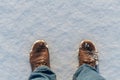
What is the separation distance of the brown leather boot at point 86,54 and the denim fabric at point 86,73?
0.03 meters

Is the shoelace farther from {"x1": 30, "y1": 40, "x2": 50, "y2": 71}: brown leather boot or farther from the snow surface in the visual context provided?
{"x1": 30, "y1": 40, "x2": 50, "y2": 71}: brown leather boot

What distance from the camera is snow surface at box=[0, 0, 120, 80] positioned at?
4.98 feet

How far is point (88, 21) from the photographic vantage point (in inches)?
59.9

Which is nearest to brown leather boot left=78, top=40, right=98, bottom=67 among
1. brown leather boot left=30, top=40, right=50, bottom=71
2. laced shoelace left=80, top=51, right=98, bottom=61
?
laced shoelace left=80, top=51, right=98, bottom=61

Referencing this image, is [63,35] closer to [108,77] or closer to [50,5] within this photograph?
[50,5]

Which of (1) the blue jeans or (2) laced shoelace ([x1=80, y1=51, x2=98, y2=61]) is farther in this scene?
(2) laced shoelace ([x1=80, y1=51, x2=98, y2=61])

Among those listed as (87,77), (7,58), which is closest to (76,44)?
(87,77)

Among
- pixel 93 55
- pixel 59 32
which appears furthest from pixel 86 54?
pixel 59 32

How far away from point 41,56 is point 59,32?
147 mm

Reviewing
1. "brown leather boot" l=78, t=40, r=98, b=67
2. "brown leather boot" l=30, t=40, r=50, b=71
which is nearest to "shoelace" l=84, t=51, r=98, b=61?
"brown leather boot" l=78, t=40, r=98, b=67

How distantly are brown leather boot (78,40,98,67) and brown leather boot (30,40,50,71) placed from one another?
0.16 m

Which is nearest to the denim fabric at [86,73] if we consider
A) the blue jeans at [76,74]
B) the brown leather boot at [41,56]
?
the blue jeans at [76,74]

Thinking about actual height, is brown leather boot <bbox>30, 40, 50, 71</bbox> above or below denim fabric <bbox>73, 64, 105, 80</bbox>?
above

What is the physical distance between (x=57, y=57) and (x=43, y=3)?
27 cm
